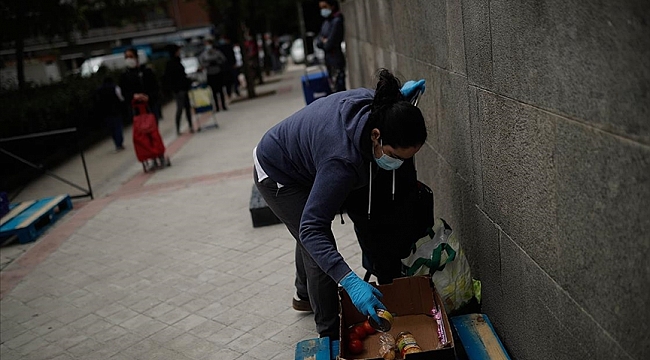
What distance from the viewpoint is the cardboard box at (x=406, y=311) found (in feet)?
10.6

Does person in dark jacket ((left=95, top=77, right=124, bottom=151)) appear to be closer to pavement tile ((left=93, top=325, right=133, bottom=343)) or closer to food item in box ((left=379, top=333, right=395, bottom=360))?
pavement tile ((left=93, top=325, right=133, bottom=343))

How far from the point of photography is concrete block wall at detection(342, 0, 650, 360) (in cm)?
174

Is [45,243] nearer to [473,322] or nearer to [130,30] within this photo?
[473,322]

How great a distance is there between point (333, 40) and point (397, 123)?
26.7 feet

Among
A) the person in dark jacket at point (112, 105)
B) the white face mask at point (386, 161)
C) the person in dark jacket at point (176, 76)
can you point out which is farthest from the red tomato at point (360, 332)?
the person in dark jacket at point (112, 105)

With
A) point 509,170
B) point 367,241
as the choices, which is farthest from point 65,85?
point 509,170

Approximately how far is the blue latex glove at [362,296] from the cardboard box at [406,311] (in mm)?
402

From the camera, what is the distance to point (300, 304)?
14.0ft

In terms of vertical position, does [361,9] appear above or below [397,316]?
above

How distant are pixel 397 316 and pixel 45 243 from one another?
4.93 m

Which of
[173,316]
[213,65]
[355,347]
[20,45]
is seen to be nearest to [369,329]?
[355,347]

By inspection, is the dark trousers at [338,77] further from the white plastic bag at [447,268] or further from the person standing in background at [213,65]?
the white plastic bag at [447,268]

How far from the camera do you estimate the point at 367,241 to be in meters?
3.69

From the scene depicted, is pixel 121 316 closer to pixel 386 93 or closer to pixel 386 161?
pixel 386 161
